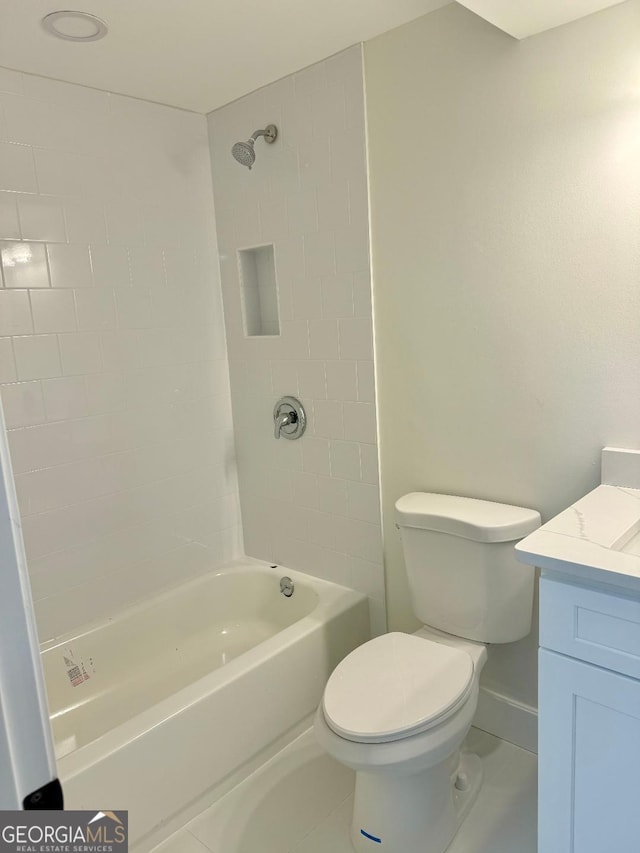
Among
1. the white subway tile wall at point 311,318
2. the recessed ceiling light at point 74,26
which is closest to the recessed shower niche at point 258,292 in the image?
the white subway tile wall at point 311,318

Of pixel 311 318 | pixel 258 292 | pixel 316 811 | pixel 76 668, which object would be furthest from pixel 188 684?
pixel 258 292

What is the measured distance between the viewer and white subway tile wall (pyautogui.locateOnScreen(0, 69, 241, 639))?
2.01 meters

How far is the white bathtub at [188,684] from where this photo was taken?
5.39 feet

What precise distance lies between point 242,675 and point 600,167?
5.79 feet

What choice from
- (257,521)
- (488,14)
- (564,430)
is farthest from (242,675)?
(488,14)

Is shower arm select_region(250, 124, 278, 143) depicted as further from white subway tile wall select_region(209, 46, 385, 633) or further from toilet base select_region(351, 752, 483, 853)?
toilet base select_region(351, 752, 483, 853)

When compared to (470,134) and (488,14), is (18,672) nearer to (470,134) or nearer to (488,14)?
(488,14)

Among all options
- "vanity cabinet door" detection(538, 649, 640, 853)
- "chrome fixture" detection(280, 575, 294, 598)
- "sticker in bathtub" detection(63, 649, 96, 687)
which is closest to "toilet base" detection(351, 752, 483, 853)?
"vanity cabinet door" detection(538, 649, 640, 853)

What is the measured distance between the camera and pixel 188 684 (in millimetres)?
2266

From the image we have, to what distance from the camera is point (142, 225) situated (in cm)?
230

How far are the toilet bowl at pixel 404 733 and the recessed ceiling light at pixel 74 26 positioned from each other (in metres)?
1.95

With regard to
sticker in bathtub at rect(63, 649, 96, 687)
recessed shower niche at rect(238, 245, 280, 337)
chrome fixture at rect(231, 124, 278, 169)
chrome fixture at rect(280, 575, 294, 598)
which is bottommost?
sticker in bathtub at rect(63, 649, 96, 687)

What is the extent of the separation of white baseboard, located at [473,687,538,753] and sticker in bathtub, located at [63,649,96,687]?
4.59 feet

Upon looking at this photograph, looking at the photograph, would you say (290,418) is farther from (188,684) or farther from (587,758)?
(587,758)
